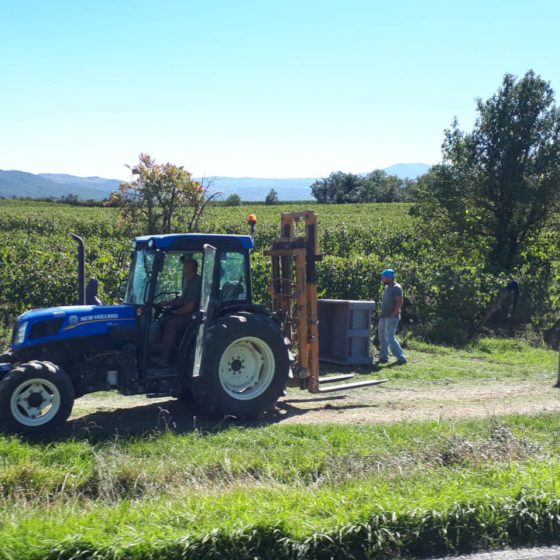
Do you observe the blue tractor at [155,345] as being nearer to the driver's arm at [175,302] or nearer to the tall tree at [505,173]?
the driver's arm at [175,302]

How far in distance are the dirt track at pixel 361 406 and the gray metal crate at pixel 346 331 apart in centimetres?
118

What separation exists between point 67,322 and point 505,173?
16191 mm

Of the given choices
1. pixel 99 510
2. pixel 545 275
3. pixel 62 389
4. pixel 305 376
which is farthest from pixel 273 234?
pixel 99 510

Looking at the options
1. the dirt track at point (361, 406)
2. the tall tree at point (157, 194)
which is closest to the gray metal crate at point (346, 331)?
the dirt track at point (361, 406)

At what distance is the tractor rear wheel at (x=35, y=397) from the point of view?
799cm

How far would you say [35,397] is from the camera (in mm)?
8172

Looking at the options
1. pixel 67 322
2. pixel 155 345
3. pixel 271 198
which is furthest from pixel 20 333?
pixel 271 198

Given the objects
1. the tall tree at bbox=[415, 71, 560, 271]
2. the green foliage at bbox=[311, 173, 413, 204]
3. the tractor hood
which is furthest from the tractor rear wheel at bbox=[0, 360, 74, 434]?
the green foliage at bbox=[311, 173, 413, 204]

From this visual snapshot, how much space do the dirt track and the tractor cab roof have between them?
189 centimetres

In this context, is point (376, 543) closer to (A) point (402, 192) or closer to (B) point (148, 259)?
(B) point (148, 259)

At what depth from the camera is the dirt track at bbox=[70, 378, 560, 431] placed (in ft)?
30.4

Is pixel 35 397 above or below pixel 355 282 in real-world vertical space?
below

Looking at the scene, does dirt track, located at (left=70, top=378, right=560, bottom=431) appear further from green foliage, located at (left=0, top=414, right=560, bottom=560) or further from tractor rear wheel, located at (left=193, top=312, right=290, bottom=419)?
green foliage, located at (left=0, top=414, right=560, bottom=560)

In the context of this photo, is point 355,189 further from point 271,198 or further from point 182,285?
point 182,285
